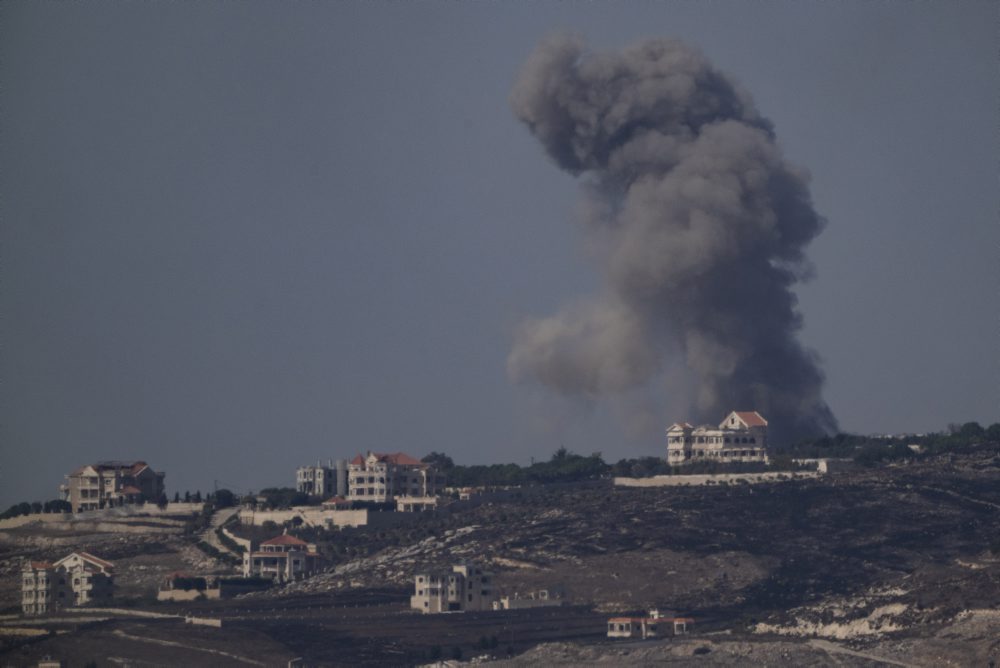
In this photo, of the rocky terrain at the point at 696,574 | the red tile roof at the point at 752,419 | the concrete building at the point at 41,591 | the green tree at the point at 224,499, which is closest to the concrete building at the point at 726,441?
the red tile roof at the point at 752,419

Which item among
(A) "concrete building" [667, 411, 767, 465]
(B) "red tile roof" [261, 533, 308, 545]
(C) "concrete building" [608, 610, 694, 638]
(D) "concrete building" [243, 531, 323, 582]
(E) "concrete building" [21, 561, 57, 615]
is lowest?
(C) "concrete building" [608, 610, 694, 638]

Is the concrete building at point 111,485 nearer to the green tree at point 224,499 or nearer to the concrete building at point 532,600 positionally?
the green tree at point 224,499

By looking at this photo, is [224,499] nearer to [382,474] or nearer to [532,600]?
[382,474]

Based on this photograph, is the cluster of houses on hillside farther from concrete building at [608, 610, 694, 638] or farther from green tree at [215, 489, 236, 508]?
concrete building at [608, 610, 694, 638]

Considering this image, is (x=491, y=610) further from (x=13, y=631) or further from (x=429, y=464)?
(x=429, y=464)

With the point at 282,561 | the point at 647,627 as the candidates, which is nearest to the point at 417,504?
the point at 282,561

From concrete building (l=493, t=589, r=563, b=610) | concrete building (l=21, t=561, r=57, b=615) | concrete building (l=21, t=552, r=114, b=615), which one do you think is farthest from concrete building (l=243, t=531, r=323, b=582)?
concrete building (l=493, t=589, r=563, b=610)
